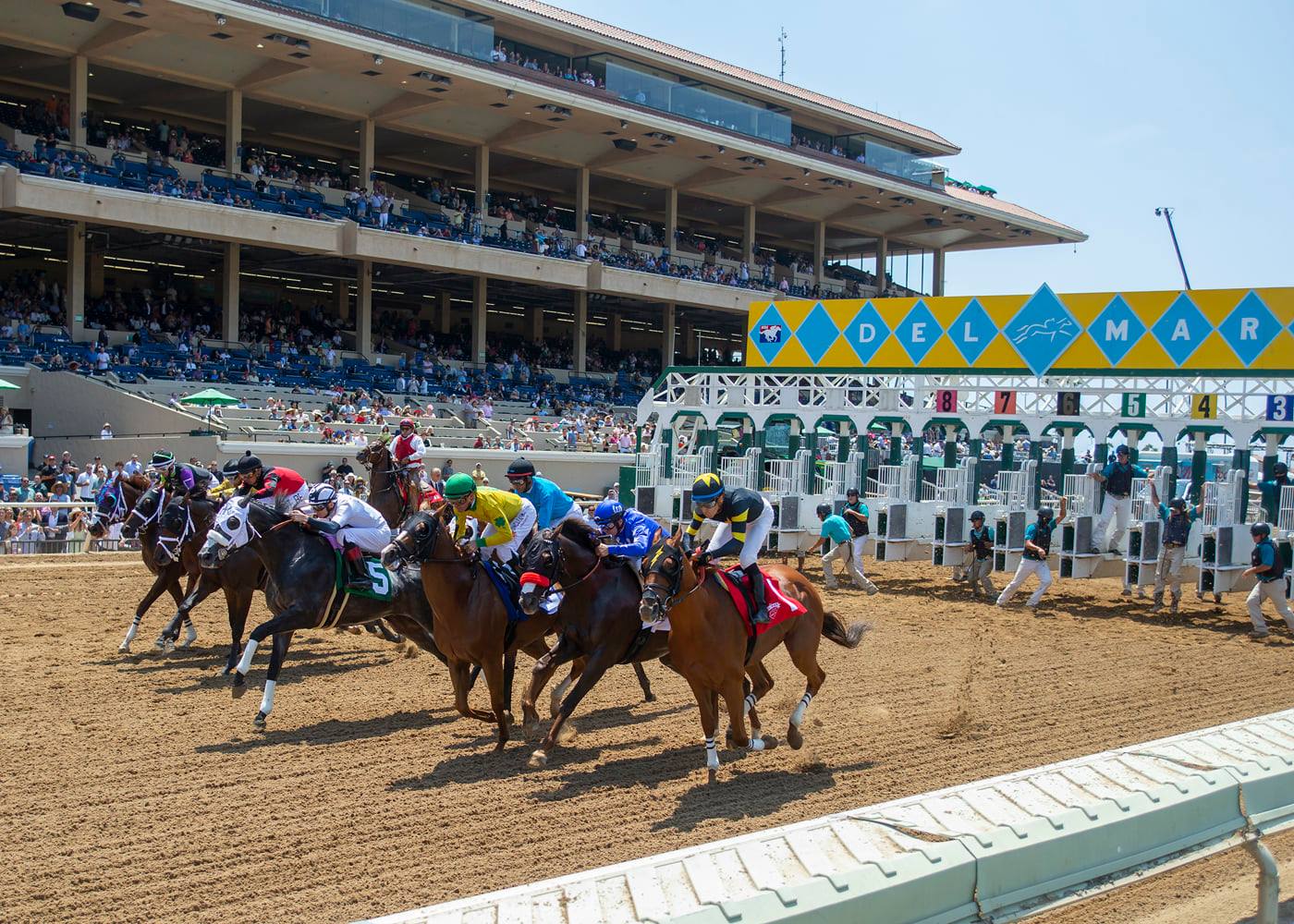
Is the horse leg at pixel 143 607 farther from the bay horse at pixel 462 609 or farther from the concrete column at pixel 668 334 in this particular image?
the concrete column at pixel 668 334

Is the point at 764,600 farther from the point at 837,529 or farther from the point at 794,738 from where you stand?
the point at 837,529

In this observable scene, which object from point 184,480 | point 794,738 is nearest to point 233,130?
point 184,480

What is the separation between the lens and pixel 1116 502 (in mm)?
15602

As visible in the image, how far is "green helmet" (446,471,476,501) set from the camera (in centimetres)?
764

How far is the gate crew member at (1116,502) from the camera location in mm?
15484

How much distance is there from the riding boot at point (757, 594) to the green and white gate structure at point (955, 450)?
30.2ft

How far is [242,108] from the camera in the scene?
108 ft

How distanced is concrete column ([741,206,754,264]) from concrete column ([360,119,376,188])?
15.0 metres

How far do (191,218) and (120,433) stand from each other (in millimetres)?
6411

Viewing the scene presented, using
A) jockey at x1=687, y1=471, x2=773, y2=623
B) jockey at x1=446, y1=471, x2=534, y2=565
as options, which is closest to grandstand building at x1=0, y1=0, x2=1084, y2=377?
jockey at x1=446, y1=471, x2=534, y2=565

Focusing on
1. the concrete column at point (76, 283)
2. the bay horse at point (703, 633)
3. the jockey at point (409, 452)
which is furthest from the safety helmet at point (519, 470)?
the concrete column at point (76, 283)

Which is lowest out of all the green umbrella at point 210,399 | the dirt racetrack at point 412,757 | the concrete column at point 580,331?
the dirt racetrack at point 412,757

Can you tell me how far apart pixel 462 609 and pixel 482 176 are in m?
29.8

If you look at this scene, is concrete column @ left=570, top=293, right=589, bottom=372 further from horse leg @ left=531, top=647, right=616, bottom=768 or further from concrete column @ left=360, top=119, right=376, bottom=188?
horse leg @ left=531, top=647, right=616, bottom=768
